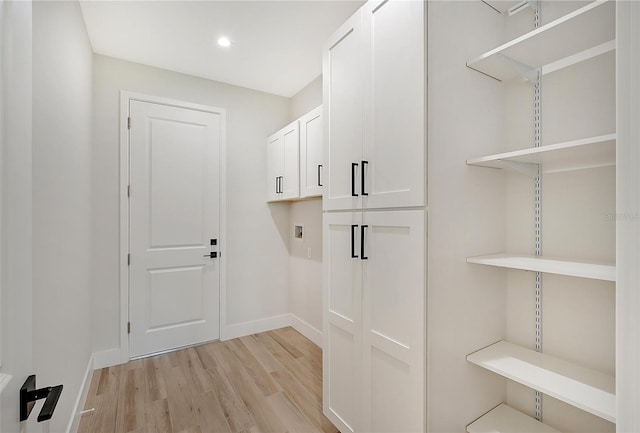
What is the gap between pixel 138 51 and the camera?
265 centimetres

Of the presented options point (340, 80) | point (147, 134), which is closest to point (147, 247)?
point (147, 134)

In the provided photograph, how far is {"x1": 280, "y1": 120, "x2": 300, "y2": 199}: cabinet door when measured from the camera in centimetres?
294

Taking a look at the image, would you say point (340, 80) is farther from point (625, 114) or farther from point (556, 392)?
point (556, 392)

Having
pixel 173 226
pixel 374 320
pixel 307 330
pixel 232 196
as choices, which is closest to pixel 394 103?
pixel 374 320

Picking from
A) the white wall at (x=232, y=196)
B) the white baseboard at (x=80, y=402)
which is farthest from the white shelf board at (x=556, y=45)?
the white baseboard at (x=80, y=402)

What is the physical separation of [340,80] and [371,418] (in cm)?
182

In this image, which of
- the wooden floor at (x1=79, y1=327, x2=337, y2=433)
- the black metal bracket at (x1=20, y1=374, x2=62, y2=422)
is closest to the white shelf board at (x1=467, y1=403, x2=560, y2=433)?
the wooden floor at (x1=79, y1=327, x2=337, y2=433)

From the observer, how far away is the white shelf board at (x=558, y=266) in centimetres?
101

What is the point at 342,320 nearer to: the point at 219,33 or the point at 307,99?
the point at 219,33

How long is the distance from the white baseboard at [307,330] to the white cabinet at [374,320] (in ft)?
3.90

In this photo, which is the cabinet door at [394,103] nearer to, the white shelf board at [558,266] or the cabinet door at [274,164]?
the white shelf board at [558,266]

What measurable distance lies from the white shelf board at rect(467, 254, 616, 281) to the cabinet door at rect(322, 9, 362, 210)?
0.67 meters

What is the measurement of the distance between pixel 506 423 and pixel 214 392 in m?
1.91

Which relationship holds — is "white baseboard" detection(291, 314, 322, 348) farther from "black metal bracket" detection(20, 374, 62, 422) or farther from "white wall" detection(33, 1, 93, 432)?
"black metal bracket" detection(20, 374, 62, 422)
